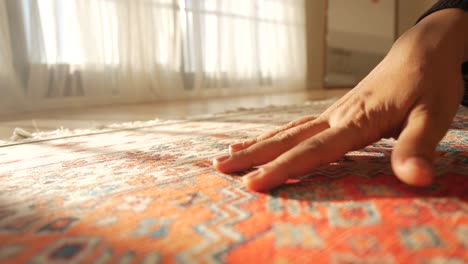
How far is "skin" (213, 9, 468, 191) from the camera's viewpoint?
51cm

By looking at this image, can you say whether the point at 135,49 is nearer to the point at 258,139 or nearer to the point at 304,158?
the point at 258,139

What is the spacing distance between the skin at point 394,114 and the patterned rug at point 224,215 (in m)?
0.04

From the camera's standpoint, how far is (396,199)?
47 centimetres

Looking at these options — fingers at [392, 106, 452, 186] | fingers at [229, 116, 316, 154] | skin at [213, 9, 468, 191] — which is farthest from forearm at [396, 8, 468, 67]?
fingers at [229, 116, 316, 154]

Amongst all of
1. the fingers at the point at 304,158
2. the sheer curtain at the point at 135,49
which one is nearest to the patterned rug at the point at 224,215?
the fingers at the point at 304,158

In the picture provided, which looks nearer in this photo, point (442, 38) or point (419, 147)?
point (419, 147)

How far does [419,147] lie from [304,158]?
6.0 inches

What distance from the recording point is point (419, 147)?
45 centimetres

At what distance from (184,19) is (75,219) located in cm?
275

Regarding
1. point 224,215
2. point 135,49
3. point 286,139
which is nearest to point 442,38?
point 286,139

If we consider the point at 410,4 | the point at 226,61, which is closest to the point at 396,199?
the point at 226,61

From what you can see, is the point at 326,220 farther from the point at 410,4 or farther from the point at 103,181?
the point at 410,4

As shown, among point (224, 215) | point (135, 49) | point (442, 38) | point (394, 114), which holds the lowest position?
point (224, 215)

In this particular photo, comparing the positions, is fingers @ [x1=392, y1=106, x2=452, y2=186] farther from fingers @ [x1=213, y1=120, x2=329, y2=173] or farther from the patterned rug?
fingers @ [x1=213, y1=120, x2=329, y2=173]
